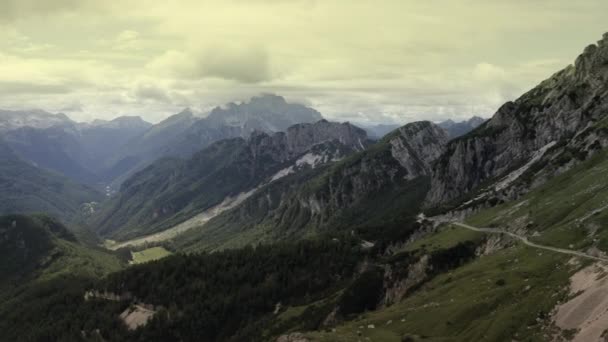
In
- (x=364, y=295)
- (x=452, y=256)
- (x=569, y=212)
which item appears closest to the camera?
(x=569, y=212)

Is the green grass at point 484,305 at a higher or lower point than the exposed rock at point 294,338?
higher

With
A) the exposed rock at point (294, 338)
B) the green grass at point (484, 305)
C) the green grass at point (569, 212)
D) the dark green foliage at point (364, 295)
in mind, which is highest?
the green grass at point (569, 212)

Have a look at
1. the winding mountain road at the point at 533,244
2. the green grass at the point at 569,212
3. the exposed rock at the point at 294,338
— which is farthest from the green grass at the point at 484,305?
the green grass at the point at 569,212

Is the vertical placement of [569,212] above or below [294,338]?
above

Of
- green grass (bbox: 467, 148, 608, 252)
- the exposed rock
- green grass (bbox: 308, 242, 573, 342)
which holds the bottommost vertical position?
the exposed rock

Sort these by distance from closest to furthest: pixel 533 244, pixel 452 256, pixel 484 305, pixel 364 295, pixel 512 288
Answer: pixel 484 305 → pixel 512 288 → pixel 533 244 → pixel 452 256 → pixel 364 295

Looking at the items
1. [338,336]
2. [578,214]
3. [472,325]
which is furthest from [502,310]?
[578,214]

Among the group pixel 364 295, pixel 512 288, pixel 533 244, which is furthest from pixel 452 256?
pixel 512 288

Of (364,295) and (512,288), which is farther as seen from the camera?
(364,295)

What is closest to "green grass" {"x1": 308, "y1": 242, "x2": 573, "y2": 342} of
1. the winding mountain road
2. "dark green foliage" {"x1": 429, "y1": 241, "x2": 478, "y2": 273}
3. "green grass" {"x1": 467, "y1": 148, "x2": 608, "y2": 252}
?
the winding mountain road

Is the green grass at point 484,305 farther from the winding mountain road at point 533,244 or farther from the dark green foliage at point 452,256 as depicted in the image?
the dark green foliage at point 452,256

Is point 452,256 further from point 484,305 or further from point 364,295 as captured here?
point 484,305

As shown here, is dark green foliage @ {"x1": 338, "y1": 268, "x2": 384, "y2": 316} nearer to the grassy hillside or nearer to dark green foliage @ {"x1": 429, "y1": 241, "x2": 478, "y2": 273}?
dark green foliage @ {"x1": 429, "y1": 241, "x2": 478, "y2": 273}

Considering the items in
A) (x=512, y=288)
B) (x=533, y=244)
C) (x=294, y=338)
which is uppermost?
(x=533, y=244)
